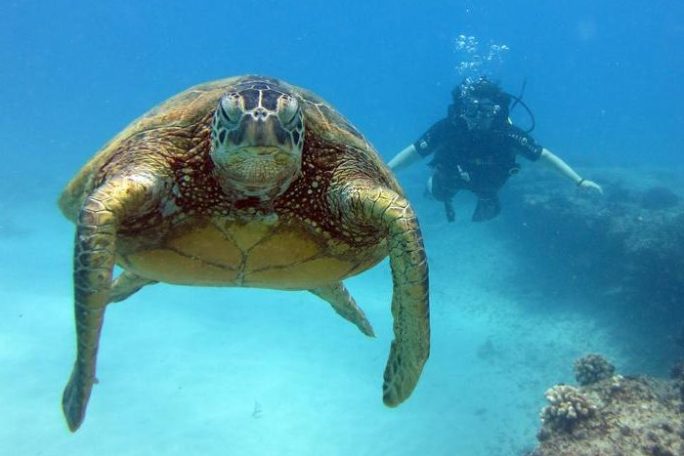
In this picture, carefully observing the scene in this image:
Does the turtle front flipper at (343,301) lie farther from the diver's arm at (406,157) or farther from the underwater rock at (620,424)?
the diver's arm at (406,157)

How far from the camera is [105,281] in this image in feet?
7.61

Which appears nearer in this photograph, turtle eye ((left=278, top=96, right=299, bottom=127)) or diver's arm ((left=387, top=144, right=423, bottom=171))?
turtle eye ((left=278, top=96, right=299, bottom=127))

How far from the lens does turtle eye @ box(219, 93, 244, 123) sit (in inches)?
90.4

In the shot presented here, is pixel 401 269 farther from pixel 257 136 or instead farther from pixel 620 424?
pixel 620 424

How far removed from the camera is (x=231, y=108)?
7.57 ft

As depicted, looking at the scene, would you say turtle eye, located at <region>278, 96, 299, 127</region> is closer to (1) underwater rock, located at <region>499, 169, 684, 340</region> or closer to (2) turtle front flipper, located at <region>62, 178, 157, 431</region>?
(2) turtle front flipper, located at <region>62, 178, 157, 431</region>

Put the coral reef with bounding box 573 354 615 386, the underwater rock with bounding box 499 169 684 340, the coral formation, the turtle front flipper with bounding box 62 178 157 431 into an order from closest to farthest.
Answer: the turtle front flipper with bounding box 62 178 157 431, the coral formation, the coral reef with bounding box 573 354 615 386, the underwater rock with bounding box 499 169 684 340

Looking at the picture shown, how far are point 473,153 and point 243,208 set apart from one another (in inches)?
387

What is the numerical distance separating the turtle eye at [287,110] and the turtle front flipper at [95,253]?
0.83m

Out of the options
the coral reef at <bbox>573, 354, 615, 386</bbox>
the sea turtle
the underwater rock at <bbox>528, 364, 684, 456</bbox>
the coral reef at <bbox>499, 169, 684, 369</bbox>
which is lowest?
the underwater rock at <bbox>528, 364, 684, 456</bbox>

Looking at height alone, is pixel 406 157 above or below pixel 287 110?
above

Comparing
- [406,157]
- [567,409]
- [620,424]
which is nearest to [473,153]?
[406,157]

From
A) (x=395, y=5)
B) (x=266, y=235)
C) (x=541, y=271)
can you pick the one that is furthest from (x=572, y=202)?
(x=395, y=5)

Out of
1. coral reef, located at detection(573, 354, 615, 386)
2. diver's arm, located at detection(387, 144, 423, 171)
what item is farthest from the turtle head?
diver's arm, located at detection(387, 144, 423, 171)
